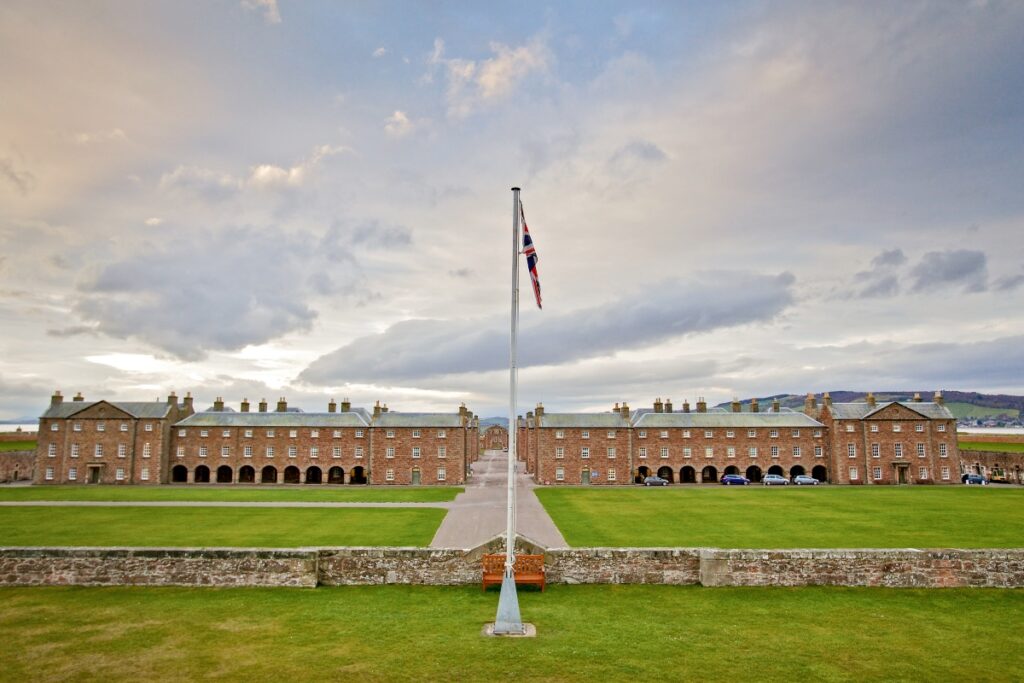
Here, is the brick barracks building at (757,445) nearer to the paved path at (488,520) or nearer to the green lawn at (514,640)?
the paved path at (488,520)

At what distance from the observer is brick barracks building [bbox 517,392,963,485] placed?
69.1m

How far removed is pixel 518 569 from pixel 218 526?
79.7ft

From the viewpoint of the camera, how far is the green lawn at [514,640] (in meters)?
12.3

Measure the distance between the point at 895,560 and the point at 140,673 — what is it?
19.0 meters

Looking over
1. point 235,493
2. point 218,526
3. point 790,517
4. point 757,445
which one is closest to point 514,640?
point 218,526

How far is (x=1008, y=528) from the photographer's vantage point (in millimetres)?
35031

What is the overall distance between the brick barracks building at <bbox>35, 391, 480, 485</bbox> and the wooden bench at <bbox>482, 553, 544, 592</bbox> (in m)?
49.4

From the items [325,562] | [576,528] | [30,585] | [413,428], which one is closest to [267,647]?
[325,562]

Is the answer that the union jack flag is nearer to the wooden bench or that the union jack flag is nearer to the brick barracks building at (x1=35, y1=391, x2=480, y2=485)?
the wooden bench

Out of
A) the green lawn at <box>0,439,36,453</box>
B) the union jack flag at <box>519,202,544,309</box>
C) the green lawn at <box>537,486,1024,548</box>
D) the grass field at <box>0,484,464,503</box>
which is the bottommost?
Result: the green lawn at <box>537,486,1024,548</box>

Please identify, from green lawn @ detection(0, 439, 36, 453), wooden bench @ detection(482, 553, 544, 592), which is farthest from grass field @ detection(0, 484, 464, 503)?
wooden bench @ detection(482, 553, 544, 592)

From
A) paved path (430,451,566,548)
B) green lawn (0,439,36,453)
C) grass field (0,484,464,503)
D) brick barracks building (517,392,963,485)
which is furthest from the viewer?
green lawn (0,439,36,453)

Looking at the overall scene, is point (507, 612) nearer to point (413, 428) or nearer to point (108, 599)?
point (108, 599)

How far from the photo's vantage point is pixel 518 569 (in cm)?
1825
